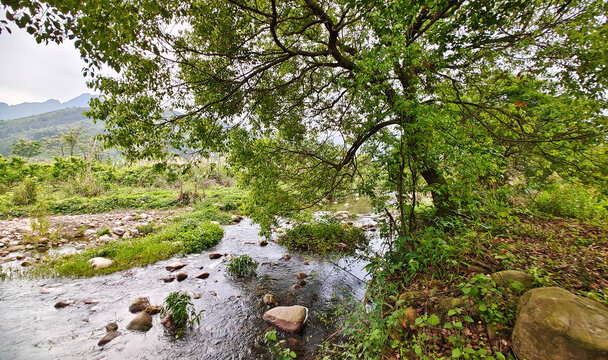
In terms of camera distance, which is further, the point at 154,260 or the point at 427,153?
the point at 154,260

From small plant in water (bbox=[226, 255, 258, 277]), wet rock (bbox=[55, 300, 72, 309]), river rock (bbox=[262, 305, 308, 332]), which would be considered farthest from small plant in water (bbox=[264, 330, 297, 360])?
wet rock (bbox=[55, 300, 72, 309])

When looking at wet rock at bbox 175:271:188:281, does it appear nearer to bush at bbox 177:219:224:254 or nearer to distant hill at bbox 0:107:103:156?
bush at bbox 177:219:224:254

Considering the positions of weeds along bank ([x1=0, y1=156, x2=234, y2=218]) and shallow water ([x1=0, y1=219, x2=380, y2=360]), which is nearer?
shallow water ([x1=0, y1=219, x2=380, y2=360])

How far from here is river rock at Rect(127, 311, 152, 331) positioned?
155 inches

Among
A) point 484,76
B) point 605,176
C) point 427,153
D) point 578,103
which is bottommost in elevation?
point 605,176

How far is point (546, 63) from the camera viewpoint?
3.82 meters

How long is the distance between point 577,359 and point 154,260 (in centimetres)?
826

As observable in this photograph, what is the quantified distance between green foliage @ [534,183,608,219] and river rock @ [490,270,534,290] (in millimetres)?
3547

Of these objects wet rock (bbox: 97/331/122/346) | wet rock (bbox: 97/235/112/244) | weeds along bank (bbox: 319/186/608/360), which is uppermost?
weeds along bank (bbox: 319/186/608/360)

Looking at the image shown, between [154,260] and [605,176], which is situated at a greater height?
[605,176]

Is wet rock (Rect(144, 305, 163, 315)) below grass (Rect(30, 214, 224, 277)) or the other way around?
below

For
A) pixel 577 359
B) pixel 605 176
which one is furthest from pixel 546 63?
pixel 577 359

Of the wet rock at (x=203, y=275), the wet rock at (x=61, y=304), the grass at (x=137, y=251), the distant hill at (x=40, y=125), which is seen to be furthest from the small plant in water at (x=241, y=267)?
the distant hill at (x=40, y=125)

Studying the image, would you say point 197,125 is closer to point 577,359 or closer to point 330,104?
point 330,104
